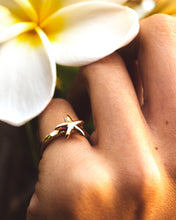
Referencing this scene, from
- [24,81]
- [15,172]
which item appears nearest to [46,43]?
[24,81]

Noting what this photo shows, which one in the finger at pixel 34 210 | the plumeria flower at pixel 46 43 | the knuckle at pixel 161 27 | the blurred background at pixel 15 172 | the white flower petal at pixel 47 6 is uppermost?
the white flower petal at pixel 47 6

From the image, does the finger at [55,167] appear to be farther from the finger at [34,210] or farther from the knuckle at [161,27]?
the knuckle at [161,27]

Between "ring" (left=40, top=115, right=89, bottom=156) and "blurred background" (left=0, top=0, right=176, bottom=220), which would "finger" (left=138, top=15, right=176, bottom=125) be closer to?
"ring" (left=40, top=115, right=89, bottom=156)

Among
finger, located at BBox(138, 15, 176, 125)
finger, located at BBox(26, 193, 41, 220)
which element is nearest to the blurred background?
finger, located at BBox(26, 193, 41, 220)

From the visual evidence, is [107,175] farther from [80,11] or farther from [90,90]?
[80,11]

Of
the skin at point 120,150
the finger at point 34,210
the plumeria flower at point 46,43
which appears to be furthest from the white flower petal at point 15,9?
the finger at point 34,210

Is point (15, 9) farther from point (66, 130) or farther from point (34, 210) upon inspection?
point (34, 210)
